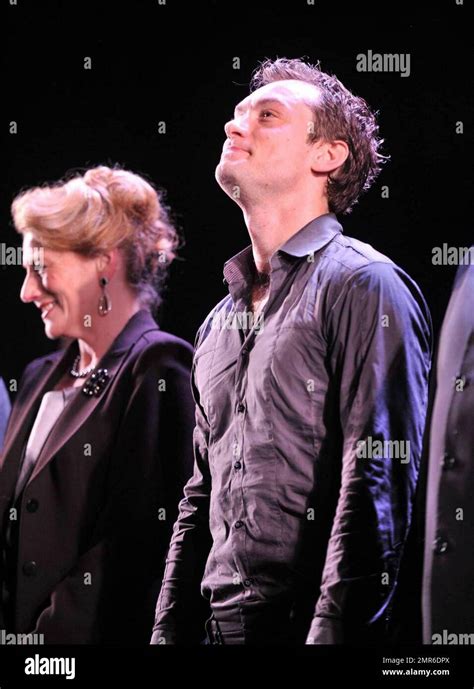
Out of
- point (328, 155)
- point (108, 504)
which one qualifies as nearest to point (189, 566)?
point (108, 504)

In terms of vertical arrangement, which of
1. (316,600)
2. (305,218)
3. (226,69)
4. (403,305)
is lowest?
(316,600)

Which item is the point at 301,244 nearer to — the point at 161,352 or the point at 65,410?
the point at 161,352

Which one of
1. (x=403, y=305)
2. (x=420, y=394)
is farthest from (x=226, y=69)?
(x=420, y=394)

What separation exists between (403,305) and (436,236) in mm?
488

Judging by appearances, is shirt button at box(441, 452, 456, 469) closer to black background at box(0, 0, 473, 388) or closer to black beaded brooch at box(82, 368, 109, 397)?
black background at box(0, 0, 473, 388)

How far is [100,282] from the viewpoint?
9.50 ft

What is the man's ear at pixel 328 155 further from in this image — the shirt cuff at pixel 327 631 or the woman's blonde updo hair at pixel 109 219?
the shirt cuff at pixel 327 631

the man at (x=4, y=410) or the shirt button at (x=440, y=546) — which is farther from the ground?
the man at (x=4, y=410)

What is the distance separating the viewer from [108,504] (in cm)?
270

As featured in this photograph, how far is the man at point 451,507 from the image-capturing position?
2.36 metres

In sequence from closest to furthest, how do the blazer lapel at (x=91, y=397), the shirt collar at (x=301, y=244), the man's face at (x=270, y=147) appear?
the shirt collar at (x=301, y=244) → the man's face at (x=270, y=147) → the blazer lapel at (x=91, y=397)

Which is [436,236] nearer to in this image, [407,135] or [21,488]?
[407,135]

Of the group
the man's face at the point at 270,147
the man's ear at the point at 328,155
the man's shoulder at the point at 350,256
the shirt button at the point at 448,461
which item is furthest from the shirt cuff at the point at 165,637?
the man's ear at the point at 328,155

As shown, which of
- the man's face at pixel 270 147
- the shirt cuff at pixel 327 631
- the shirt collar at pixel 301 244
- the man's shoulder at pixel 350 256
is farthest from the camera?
the man's face at pixel 270 147
